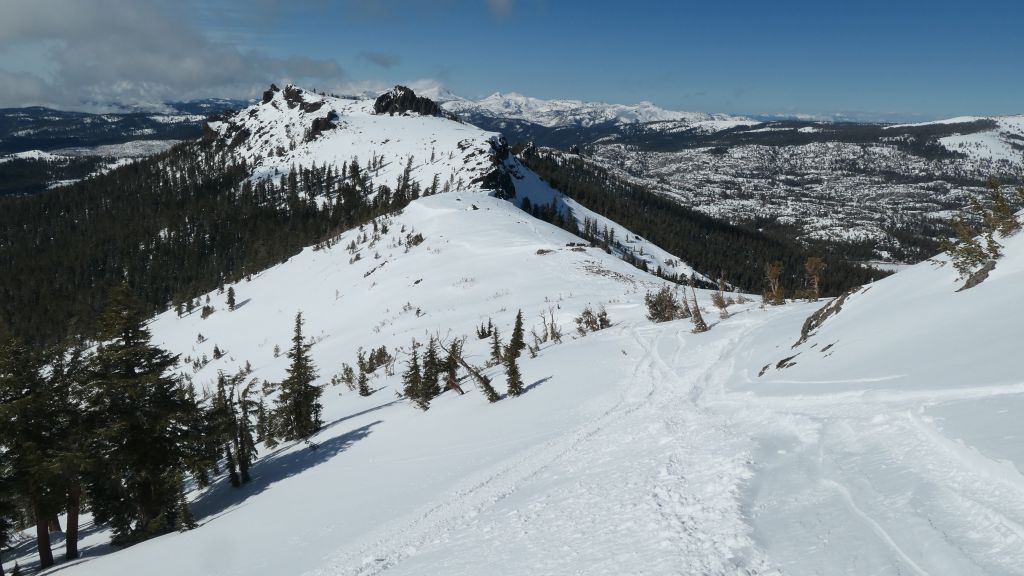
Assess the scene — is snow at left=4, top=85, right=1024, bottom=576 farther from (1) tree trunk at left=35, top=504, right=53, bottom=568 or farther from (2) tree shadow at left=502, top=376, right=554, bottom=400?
(1) tree trunk at left=35, top=504, right=53, bottom=568

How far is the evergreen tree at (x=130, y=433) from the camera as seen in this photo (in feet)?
60.3

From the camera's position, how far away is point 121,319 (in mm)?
19203

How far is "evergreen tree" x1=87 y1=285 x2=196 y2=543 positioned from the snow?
5.08 feet

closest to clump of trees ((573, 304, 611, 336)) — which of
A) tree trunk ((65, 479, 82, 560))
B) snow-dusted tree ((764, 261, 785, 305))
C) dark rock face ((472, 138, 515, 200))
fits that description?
snow-dusted tree ((764, 261, 785, 305))

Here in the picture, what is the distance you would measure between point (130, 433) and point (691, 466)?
65.5 feet

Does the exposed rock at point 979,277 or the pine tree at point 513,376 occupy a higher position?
the exposed rock at point 979,277

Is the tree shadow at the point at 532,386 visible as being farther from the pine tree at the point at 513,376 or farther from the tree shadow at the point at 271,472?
the tree shadow at the point at 271,472

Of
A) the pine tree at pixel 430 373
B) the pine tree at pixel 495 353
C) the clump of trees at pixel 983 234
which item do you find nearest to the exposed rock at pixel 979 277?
the clump of trees at pixel 983 234

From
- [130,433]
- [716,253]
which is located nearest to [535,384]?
[130,433]

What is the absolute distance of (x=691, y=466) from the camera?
964 cm

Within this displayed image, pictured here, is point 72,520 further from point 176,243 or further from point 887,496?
point 176,243

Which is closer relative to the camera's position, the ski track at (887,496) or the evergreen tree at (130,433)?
the ski track at (887,496)

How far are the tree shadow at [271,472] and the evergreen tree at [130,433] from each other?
1.67 m

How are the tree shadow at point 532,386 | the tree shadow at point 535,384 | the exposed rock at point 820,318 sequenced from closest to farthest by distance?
the exposed rock at point 820,318
the tree shadow at point 532,386
the tree shadow at point 535,384
